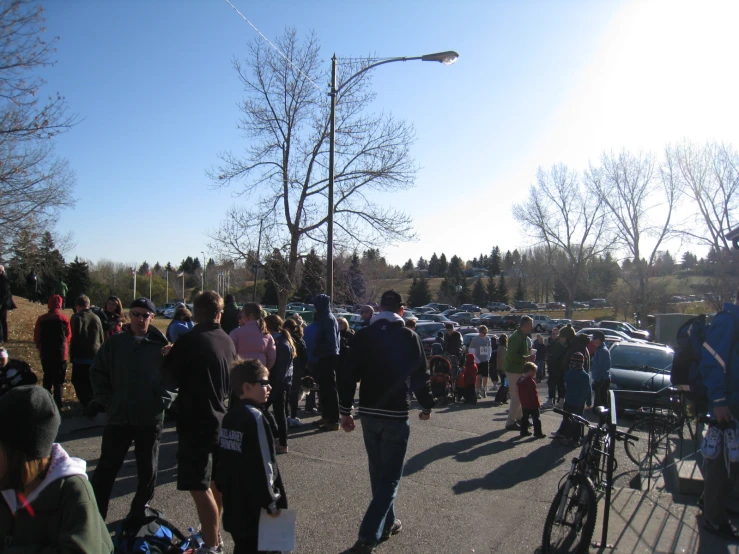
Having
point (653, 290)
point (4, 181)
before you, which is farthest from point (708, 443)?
point (653, 290)

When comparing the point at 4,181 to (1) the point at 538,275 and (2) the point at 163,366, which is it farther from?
(1) the point at 538,275

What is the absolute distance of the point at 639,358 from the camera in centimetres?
1400

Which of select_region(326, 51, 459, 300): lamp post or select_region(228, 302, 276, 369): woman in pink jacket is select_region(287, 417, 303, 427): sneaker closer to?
select_region(228, 302, 276, 369): woman in pink jacket

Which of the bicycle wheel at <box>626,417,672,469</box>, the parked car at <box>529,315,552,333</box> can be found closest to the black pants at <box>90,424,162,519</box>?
the bicycle wheel at <box>626,417,672,469</box>

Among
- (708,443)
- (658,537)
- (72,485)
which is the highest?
(72,485)

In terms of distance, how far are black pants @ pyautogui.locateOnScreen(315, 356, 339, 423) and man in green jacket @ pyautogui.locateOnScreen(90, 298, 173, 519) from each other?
14.7 feet

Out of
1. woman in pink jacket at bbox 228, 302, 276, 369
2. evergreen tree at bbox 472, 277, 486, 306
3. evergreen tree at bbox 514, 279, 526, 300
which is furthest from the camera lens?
evergreen tree at bbox 514, 279, 526, 300

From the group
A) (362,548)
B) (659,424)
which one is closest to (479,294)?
(659,424)

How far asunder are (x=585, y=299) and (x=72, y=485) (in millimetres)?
106031

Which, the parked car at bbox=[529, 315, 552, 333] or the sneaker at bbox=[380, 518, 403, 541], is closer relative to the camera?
the sneaker at bbox=[380, 518, 403, 541]

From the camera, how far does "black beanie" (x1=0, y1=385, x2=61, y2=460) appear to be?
83.3 inches

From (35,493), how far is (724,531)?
5351 mm

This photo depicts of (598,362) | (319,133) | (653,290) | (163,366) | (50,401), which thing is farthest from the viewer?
(653,290)

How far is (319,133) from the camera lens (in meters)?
17.4
